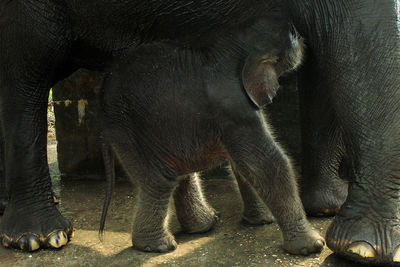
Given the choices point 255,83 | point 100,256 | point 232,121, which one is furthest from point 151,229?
point 255,83

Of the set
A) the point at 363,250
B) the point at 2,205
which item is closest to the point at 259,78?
the point at 363,250

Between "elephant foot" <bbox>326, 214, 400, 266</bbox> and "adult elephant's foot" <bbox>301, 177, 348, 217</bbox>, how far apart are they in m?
0.61

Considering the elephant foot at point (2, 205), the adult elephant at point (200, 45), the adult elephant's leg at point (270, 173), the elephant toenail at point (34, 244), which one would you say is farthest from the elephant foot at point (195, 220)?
the elephant foot at point (2, 205)

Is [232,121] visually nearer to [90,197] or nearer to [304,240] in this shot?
[304,240]

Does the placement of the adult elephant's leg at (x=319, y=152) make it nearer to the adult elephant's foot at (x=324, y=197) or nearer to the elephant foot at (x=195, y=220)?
the adult elephant's foot at (x=324, y=197)

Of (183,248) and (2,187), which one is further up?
(2,187)

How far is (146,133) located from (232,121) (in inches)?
15.3

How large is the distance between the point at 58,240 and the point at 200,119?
892 mm

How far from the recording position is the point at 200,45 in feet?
8.00

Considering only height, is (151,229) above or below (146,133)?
below

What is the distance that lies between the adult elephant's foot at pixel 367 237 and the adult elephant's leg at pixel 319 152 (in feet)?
2.04

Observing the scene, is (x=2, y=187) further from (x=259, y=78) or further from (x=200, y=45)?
(x=259, y=78)

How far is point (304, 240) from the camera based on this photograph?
7.50 ft

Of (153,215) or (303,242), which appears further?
(153,215)
